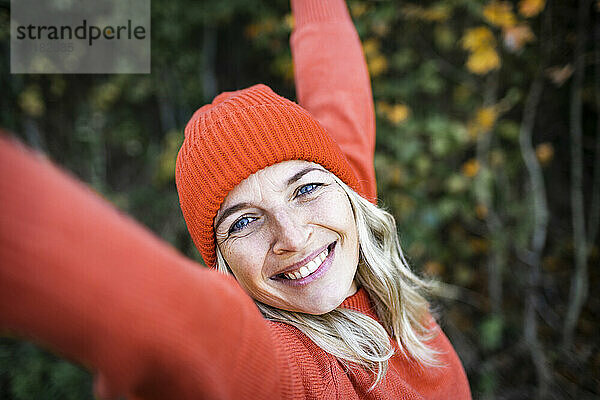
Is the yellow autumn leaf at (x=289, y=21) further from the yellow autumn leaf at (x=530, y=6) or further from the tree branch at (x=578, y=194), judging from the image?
the tree branch at (x=578, y=194)

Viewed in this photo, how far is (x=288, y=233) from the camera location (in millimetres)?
1065

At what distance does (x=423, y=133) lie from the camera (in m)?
2.97

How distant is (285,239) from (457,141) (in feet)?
7.10

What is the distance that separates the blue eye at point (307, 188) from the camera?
3.79 feet

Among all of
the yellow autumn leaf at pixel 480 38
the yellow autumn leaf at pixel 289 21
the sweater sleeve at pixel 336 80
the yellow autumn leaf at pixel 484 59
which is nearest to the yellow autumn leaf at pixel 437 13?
the yellow autumn leaf at pixel 480 38

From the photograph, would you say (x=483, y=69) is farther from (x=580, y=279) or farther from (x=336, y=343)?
(x=336, y=343)

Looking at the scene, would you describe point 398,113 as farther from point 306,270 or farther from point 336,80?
point 306,270

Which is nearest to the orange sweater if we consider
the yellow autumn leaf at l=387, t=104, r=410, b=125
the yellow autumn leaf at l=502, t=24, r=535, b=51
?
the yellow autumn leaf at l=387, t=104, r=410, b=125

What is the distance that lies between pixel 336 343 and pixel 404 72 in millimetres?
2371

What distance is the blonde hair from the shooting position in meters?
1.12

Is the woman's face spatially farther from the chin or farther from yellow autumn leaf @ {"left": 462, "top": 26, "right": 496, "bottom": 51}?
yellow autumn leaf @ {"left": 462, "top": 26, "right": 496, "bottom": 51}

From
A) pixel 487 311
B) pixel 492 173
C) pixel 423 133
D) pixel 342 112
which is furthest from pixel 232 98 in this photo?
pixel 487 311

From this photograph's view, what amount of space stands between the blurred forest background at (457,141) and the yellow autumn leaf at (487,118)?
1cm

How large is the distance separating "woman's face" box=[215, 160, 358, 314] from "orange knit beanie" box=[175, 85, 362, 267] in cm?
4
